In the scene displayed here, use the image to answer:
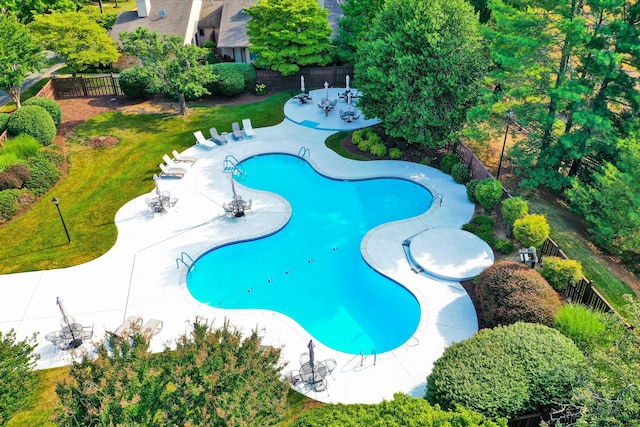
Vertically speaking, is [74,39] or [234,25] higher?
[234,25]

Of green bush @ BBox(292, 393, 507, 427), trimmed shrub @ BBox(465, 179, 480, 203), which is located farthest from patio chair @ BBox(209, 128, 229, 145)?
green bush @ BBox(292, 393, 507, 427)

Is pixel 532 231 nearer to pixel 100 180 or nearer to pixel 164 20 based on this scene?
pixel 100 180

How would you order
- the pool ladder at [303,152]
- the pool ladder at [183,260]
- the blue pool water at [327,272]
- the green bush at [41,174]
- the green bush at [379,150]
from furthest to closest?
the pool ladder at [303,152] → the green bush at [379,150] → the green bush at [41,174] → the pool ladder at [183,260] → the blue pool water at [327,272]

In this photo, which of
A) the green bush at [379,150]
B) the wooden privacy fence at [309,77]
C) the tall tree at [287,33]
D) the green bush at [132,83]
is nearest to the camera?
the green bush at [379,150]

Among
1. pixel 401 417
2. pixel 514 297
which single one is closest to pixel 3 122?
pixel 401 417

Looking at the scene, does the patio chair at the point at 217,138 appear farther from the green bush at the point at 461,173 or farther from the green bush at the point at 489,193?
the green bush at the point at 489,193

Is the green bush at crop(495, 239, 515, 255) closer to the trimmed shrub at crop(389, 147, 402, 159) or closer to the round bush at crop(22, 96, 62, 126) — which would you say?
the trimmed shrub at crop(389, 147, 402, 159)

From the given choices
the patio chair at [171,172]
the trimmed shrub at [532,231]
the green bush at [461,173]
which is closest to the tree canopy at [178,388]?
the trimmed shrub at [532,231]
